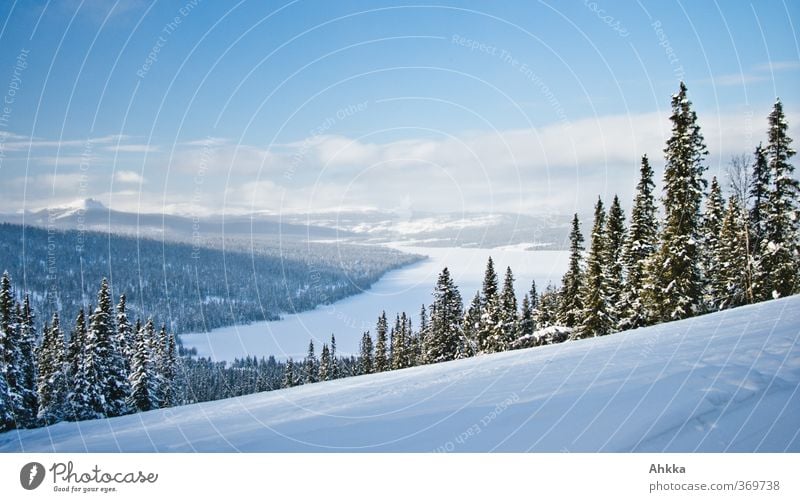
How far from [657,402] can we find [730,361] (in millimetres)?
1866

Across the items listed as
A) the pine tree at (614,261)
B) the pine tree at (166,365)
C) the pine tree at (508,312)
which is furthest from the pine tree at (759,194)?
the pine tree at (166,365)

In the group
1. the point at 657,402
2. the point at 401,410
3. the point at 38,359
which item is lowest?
the point at 38,359

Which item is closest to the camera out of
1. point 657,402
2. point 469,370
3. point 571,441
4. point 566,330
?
point 571,441

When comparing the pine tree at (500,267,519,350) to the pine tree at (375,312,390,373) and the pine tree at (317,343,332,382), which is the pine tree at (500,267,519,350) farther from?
the pine tree at (317,343,332,382)

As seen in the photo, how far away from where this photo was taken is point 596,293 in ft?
100.0

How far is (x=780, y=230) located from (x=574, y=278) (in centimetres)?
1276

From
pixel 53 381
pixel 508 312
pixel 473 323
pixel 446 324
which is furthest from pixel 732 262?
pixel 53 381

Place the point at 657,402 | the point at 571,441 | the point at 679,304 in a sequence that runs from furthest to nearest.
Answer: the point at 679,304, the point at 657,402, the point at 571,441

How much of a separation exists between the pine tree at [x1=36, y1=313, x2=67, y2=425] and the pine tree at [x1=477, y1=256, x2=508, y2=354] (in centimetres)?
3066

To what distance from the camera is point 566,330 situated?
106 ft

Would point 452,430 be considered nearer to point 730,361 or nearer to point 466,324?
point 730,361

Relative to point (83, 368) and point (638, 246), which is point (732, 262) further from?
point (83, 368)
